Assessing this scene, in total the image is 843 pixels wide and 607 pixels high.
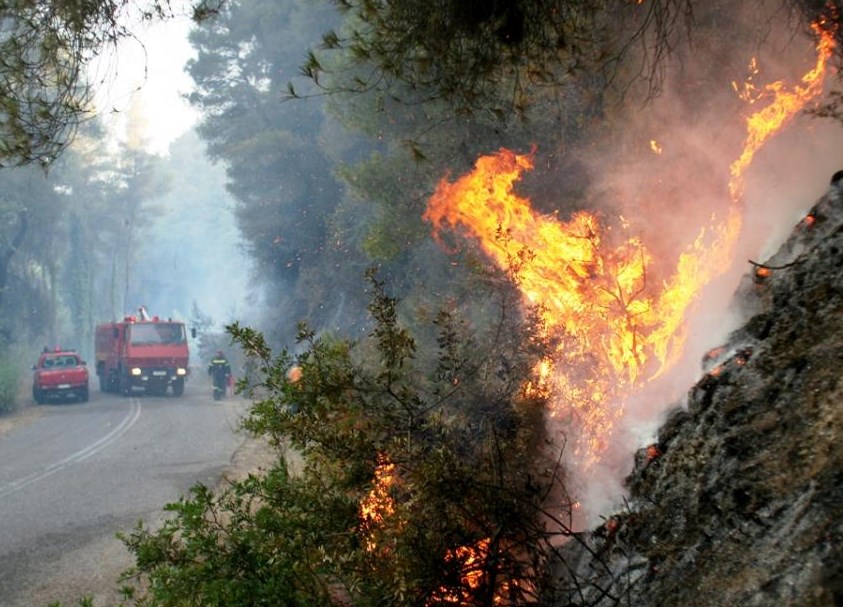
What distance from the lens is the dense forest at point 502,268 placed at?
5668 mm

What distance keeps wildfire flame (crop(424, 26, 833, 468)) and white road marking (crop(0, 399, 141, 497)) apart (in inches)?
417

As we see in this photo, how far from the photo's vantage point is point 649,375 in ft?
29.1

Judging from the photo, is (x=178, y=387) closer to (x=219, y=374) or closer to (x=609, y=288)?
(x=219, y=374)

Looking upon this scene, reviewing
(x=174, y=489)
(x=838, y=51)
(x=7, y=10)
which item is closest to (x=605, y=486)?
(x=838, y=51)

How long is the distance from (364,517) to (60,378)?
2981 cm

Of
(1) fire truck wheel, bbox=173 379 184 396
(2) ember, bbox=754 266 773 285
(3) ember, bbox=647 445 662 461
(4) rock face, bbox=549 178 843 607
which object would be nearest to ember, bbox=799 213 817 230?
(4) rock face, bbox=549 178 843 607

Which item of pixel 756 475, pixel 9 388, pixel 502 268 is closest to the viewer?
pixel 756 475

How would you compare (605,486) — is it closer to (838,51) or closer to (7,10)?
(838,51)

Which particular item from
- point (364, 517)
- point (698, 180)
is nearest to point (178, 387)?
point (698, 180)

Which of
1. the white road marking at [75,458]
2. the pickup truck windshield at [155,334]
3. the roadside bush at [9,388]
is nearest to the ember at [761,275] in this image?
the white road marking at [75,458]

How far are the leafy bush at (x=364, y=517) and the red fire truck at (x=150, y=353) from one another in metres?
27.6

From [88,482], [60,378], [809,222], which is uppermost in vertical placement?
[809,222]

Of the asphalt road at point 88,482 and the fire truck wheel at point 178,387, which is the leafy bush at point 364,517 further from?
the fire truck wheel at point 178,387

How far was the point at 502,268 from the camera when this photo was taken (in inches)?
470
